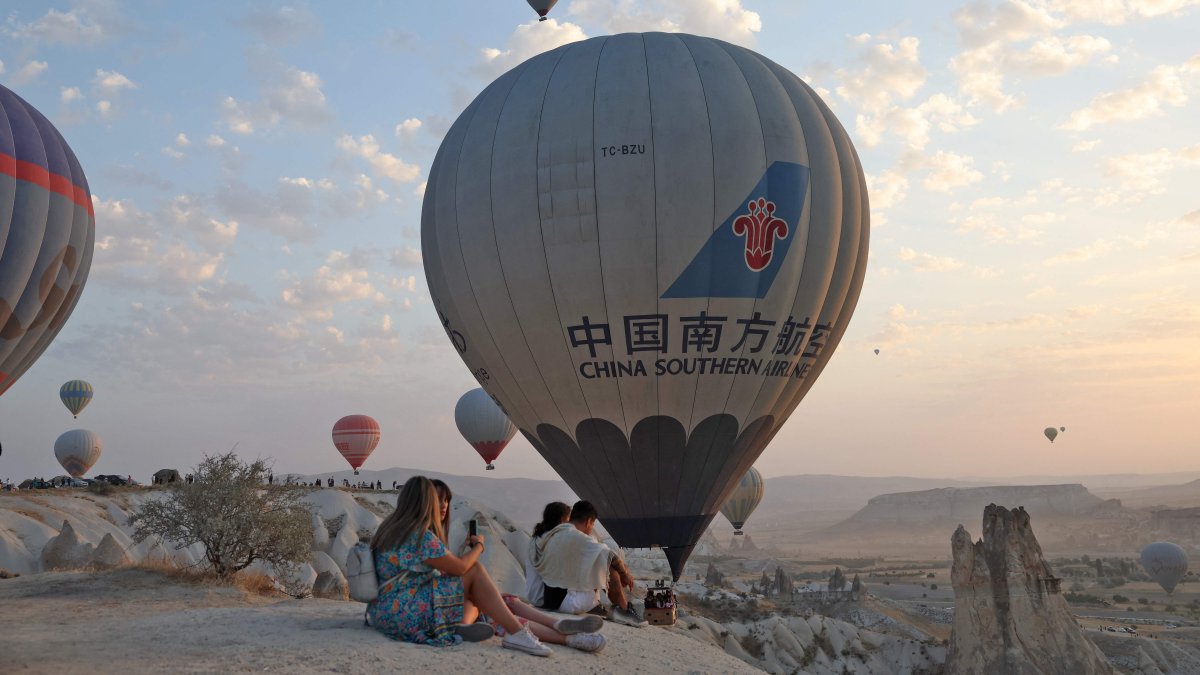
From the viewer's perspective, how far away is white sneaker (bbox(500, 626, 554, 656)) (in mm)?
9461

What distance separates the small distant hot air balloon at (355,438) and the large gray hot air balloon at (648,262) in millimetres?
54212

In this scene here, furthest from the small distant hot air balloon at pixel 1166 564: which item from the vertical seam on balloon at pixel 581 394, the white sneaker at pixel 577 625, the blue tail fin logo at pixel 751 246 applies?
the white sneaker at pixel 577 625

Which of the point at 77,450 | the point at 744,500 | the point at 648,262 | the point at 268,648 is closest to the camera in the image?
the point at 268,648

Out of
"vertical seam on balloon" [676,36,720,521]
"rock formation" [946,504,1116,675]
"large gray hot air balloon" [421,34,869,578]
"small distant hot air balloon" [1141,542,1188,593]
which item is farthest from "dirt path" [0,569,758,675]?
"small distant hot air balloon" [1141,542,1188,593]

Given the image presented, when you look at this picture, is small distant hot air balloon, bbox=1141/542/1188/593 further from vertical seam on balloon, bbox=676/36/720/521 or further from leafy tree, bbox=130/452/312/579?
leafy tree, bbox=130/452/312/579

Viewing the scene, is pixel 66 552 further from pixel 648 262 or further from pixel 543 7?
pixel 543 7

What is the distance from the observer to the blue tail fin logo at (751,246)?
83.9 ft

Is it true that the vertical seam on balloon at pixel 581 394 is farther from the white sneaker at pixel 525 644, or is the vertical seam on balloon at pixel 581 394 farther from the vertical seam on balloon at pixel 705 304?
the white sneaker at pixel 525 644

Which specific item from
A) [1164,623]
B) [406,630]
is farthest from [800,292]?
[1164,623]

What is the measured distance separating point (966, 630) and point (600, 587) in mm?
42506

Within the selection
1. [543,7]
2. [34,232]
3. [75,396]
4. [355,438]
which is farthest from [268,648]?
[75,396]

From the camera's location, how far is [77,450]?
3408 inches

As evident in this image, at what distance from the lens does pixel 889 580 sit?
445ft

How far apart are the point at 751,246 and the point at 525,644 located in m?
17.9
